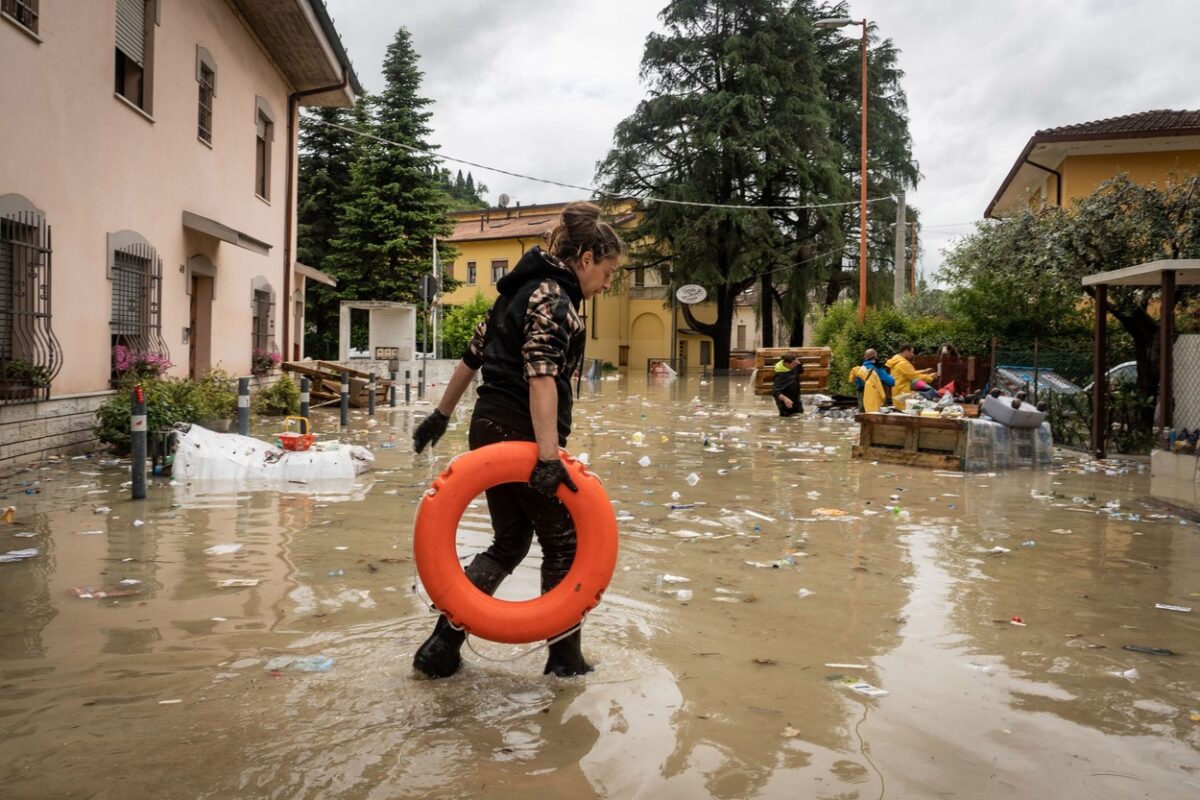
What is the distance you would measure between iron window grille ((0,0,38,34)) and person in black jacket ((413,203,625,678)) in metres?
7.39

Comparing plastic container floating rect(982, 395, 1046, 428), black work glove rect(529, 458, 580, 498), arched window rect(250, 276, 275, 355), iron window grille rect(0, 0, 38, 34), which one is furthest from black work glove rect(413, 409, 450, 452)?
arched window rect(250, 276, 275, 355)

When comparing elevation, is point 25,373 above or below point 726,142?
below

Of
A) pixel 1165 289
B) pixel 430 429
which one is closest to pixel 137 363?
pixel 430 429

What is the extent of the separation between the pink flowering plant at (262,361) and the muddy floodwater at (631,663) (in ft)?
30.2

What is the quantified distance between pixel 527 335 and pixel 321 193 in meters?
33.6

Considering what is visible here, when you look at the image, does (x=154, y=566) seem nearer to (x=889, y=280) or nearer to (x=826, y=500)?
(x=826, y=500)

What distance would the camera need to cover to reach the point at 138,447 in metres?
7.21

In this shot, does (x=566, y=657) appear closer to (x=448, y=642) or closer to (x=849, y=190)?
(x=448, y=642)

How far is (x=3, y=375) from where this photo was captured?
8.30m

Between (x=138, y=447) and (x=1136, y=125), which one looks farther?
(x=1136, y=125)

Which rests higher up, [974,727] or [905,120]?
[905,120]

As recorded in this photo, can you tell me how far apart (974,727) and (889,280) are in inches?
1460

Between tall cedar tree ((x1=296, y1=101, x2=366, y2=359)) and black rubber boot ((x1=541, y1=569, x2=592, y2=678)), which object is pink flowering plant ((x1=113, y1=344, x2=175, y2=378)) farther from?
tall cedar tree ((x1=296, y1=101, x2=366, y2=359))

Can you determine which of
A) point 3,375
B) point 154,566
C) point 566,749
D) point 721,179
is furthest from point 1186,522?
point 721,179
